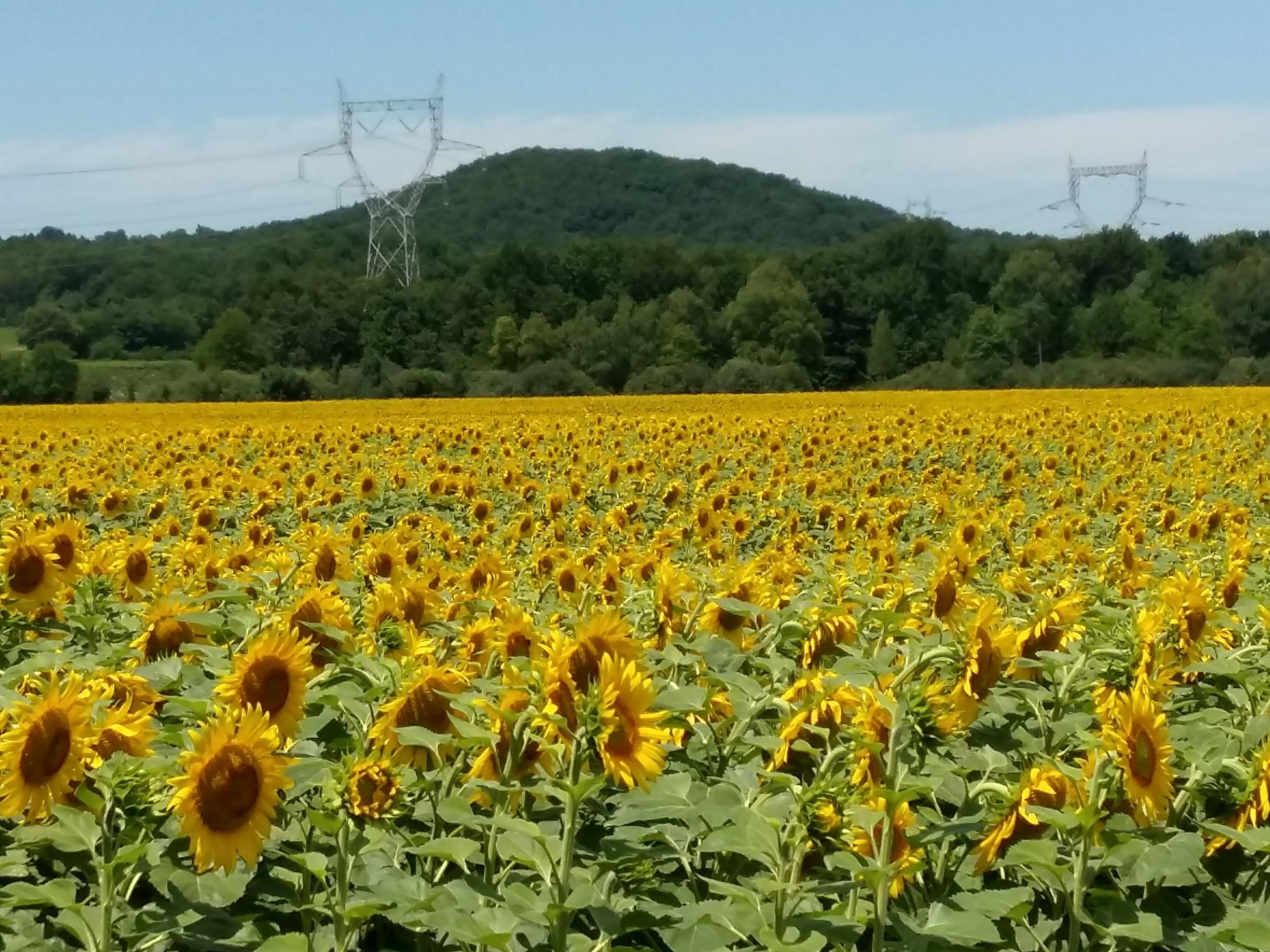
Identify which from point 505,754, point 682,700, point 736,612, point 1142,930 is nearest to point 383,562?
point 736,612

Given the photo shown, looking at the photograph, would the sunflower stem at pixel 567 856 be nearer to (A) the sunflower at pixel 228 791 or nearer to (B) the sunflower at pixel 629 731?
(B) the sunflower at pixel 629 731

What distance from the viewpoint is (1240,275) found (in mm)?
65438

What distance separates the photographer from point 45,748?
237 centimetres

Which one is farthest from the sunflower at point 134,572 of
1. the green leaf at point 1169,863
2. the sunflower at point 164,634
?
the green leaf at point 1169,863

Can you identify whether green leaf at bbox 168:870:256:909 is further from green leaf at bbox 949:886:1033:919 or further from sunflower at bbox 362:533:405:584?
sunflower at bbox 362:533:405:584

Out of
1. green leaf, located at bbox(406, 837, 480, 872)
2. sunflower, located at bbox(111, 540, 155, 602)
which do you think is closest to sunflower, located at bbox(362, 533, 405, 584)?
sunflower, located at bbox(111, 540, 155, 602)

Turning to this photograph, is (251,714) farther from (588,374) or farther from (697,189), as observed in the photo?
(697,189)

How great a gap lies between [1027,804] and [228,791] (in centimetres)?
134

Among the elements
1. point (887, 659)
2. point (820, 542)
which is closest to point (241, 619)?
point (887, 659)

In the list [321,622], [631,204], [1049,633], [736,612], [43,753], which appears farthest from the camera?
[631,204]

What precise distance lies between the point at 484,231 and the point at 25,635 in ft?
445

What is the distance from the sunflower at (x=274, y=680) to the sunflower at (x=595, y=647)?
1.79 ft

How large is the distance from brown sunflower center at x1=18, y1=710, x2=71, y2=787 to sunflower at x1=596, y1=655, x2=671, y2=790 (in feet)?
2.92

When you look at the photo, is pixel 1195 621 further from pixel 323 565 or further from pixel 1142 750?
pixel 323 565
